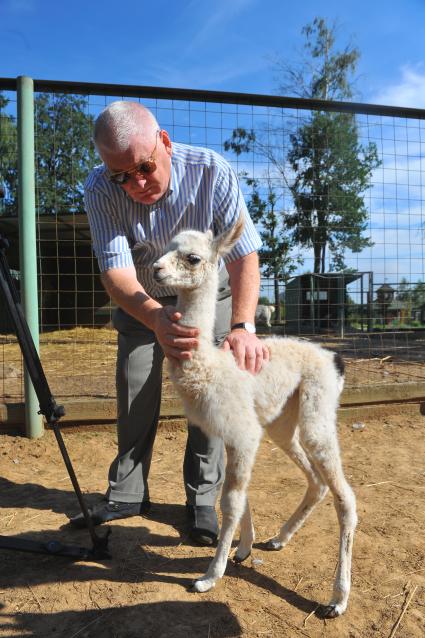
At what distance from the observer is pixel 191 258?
2.37m

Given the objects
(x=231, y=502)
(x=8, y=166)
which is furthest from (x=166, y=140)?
(x=8, y=166)

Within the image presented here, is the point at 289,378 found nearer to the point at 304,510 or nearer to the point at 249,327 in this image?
the point at 249,327

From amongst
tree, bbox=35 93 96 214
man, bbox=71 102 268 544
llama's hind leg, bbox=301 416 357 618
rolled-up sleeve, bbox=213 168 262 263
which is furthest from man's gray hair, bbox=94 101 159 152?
tree, bbox=35 93 96 214

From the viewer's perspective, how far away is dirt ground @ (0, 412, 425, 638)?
2180 mm

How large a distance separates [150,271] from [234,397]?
1.10 m

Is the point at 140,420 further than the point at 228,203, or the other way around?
the point at 140,420

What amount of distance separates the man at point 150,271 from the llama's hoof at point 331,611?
2.82ft

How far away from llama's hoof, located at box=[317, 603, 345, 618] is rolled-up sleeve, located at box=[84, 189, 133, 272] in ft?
6.58

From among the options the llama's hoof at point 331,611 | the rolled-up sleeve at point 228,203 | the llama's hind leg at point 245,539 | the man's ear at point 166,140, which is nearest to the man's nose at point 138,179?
the man's ear at point 166,140

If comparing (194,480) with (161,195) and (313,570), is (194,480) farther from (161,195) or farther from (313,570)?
(161,195)

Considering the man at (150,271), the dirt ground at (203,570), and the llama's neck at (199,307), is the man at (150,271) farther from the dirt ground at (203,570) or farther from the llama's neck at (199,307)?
the dirt ground at (203,570)

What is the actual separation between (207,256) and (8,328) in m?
11.4

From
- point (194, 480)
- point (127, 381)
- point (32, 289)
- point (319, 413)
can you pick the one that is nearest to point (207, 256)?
point (319, 413)

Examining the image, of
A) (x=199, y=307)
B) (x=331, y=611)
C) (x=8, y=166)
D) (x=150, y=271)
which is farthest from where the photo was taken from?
(x=8, y=166)
